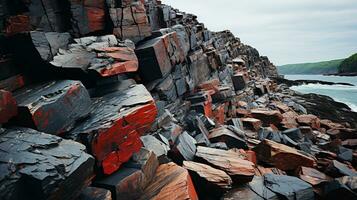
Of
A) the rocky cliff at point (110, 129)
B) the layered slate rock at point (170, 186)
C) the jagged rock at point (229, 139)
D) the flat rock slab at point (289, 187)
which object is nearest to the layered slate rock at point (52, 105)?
the rocky cliff at point (110, 129)

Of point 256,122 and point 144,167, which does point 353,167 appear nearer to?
point 256,122

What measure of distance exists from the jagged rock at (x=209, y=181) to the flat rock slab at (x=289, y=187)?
2367 mm

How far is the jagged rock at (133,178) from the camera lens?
27.9ft

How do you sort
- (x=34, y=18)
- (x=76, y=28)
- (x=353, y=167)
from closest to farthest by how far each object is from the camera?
(x=34, y=18) < (x=76, y=28) < (x=353, y=167)

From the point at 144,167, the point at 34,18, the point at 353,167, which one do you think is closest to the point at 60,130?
the point at 144,167

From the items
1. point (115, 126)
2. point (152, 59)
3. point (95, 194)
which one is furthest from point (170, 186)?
point (152, 59)

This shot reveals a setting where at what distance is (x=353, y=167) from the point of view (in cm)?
1767

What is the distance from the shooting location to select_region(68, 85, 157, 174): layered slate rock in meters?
8.59

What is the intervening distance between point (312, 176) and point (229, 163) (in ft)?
16.2

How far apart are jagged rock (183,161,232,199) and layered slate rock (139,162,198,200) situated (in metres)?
0.75

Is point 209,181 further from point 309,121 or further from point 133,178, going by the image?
point 309,121

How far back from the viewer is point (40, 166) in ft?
22.0

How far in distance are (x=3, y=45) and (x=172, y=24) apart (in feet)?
47.9

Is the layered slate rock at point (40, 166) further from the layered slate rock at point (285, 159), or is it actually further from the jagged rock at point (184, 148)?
the layered slate rock at point (285, 159)
